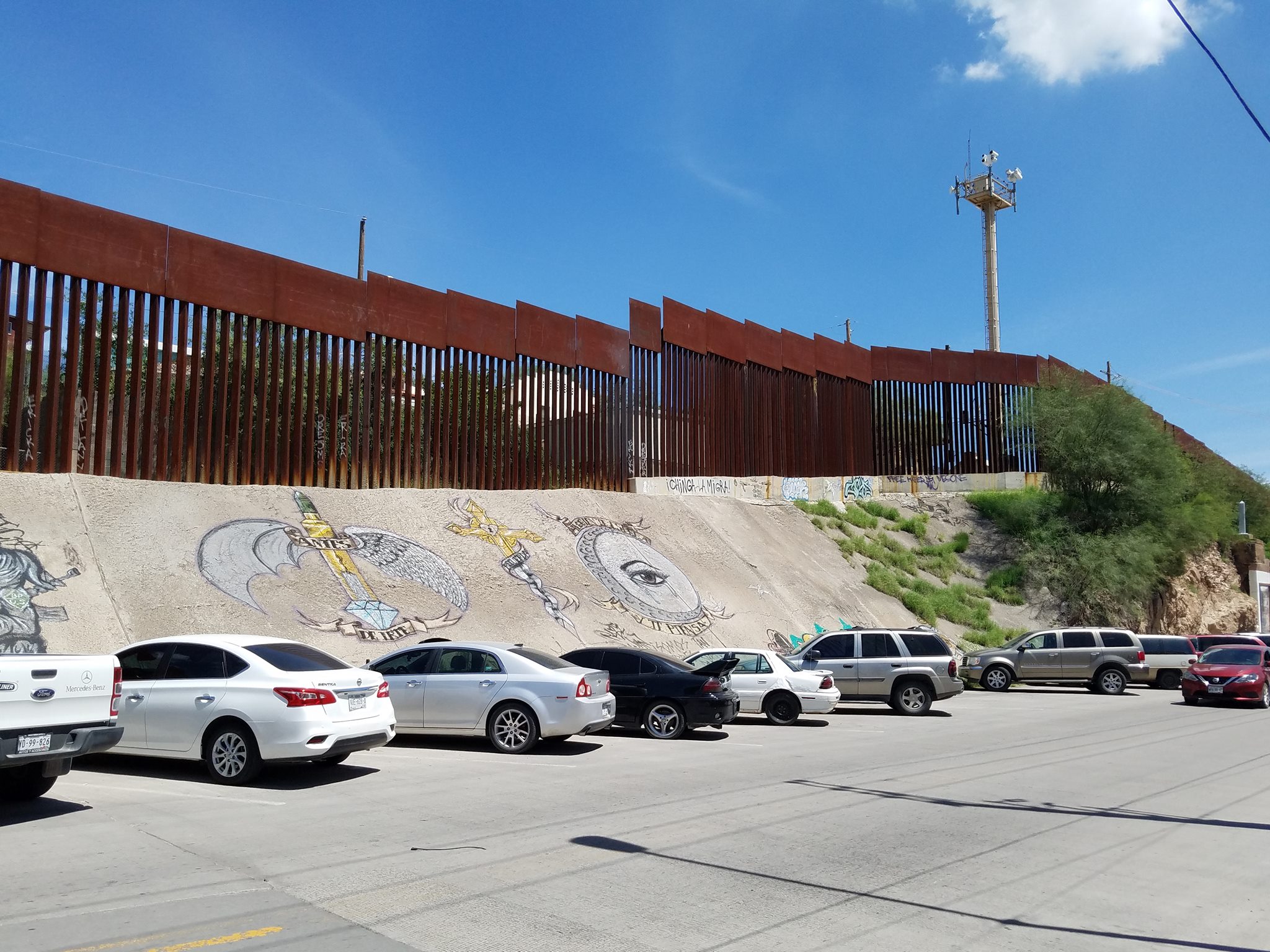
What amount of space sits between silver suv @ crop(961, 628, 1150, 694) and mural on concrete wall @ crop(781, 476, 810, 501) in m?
12.2

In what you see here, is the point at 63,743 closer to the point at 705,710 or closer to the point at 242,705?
the point at 242,705

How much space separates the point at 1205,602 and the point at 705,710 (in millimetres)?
35293

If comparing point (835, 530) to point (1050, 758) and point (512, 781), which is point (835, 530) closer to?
point (1050, 758)

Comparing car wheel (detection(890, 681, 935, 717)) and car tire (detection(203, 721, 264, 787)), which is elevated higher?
car tire (detection(203, 721, 264, 787))

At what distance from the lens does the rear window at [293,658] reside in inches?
395

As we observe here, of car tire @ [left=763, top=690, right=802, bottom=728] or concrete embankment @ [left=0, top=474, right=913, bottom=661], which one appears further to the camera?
concrete embankment @ [left=0, top=474, right=913, bottom=661]

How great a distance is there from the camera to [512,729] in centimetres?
1246

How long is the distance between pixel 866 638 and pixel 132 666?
45.1ft

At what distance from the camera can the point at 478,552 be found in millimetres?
23906

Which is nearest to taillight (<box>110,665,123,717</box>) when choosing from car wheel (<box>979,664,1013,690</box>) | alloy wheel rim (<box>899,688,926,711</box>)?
alloy wheel rim (<box>899,688,926,711</box>)

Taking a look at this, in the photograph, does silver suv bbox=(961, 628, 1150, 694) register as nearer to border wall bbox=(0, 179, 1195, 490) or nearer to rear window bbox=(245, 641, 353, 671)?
border wall bbox=(0, 179, 1195, 490)

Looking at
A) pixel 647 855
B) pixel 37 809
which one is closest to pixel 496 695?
pixel 37 809

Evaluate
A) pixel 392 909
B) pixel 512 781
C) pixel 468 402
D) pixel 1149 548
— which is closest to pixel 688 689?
pixel 512 781

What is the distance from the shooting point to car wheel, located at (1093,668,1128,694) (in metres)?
25.1
